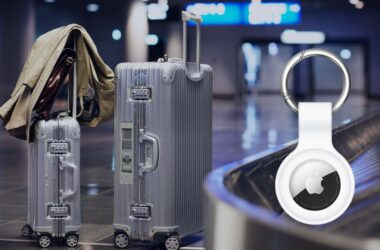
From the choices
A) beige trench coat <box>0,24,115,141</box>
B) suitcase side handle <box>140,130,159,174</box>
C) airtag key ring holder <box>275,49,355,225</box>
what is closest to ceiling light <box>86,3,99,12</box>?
beige trench coat <box>0,24,115,141</box>

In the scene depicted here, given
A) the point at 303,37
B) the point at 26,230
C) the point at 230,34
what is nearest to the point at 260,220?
the point at 26,230

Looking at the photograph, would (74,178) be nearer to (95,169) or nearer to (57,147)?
(57,147)

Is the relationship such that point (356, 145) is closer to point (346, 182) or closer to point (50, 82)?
point (50, 82)

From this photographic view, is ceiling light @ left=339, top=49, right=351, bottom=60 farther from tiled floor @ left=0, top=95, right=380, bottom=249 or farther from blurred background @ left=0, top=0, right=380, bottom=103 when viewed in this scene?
tiled floor @ left=0, top=95, right=380, bottom=249

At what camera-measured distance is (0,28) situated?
24141mm

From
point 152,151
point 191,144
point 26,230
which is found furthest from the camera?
point 26,230

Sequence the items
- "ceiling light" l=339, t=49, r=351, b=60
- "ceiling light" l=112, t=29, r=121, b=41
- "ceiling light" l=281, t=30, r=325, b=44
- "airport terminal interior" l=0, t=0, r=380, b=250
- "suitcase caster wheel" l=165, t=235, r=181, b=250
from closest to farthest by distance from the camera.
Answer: "airport terminal interior" l=0, t=0, r=380, b=250 → "suitcase caster wheel" l=165, t=235, r=181, b=250 → "ceiling light" l=112, t=29, r=121, b=41 → "ceiling light" l=281, t=30, r=325, b=44 → "ceiling light" l=339, t=49, r=351, b=60

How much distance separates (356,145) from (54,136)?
18.6ft

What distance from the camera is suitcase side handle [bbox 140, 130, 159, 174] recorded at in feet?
15.1

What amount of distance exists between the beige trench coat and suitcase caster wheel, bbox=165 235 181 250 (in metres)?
1.05

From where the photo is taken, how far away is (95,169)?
9.41 m

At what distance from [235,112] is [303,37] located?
12.6 m

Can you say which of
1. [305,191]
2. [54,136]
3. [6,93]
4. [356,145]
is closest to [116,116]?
[54,136]

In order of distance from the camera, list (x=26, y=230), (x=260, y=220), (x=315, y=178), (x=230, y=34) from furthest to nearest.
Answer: (x=230, y=34), (x=26, y=230), (x=315, y=178), (x=260, y=220)
